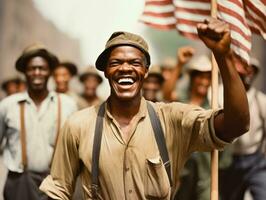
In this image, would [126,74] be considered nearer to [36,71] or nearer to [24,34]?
[36,71]

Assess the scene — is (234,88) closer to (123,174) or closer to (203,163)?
(123,174)

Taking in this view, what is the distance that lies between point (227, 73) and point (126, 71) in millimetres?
588

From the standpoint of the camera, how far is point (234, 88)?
9.61 ft

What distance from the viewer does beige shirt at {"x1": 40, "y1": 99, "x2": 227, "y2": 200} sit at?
10.8 feet

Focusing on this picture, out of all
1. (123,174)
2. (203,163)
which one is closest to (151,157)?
(123,174)

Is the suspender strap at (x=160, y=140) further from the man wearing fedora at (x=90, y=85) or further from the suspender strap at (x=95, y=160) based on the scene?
the man wearing fedora at (x=90, y=85)

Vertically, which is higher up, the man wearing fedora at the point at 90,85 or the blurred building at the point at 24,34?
the blurred building at the point at 24,34

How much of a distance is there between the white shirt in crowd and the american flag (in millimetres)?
1046

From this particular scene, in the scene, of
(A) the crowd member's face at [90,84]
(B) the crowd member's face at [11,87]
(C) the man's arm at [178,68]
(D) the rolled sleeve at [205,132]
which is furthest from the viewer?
(B) the crowd member's face at [11,87]

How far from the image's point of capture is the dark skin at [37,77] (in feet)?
17.3

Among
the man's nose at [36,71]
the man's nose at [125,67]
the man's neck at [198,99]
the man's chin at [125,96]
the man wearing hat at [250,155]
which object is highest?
the man's nose at [125,67]

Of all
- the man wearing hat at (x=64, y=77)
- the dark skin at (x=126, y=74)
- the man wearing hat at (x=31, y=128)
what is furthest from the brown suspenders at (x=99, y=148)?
the man wearing hat at (x=64, y=77)

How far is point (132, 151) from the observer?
3.33m

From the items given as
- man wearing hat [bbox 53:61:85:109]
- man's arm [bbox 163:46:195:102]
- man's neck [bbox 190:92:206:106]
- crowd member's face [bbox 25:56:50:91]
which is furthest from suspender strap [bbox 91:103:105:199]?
man wearing hat [bbox 53:61:85:109]
